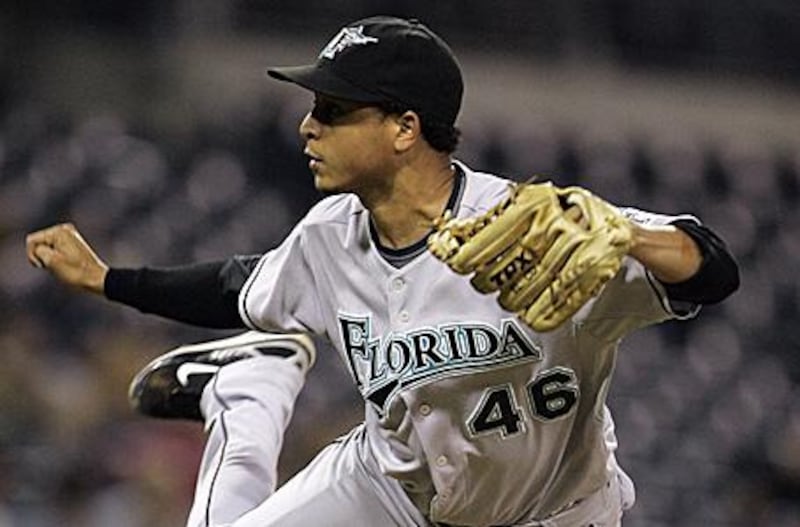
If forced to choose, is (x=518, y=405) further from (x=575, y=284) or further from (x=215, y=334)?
(x=215, y=334)

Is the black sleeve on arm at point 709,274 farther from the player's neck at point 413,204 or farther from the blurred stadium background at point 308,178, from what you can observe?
the blurred stadium background at point 308,178

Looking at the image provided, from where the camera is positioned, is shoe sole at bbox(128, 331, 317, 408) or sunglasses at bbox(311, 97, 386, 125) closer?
sunglasses at bbox(311, 97, 386, 125)

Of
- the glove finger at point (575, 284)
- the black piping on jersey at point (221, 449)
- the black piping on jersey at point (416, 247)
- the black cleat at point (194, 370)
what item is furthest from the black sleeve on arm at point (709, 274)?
the black cleat at point (194, 370)

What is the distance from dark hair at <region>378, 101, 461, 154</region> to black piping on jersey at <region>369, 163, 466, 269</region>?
1.6 inches

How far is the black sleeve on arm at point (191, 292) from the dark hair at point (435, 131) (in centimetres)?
39

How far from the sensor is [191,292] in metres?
2.56

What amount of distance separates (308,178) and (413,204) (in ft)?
13.7

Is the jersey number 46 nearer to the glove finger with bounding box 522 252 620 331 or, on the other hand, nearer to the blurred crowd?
the glove finger with bounding box 522 252 620 331

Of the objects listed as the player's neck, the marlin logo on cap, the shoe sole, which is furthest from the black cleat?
the marlin logo on cap

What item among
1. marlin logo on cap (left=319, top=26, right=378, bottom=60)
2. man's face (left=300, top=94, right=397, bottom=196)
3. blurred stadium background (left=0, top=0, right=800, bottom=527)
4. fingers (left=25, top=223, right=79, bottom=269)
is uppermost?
marlin logo on cap (left=319, top=26, right=378, bottom=60)

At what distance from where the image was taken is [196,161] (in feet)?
21.0

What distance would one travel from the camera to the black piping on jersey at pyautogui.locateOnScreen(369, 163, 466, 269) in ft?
7.49

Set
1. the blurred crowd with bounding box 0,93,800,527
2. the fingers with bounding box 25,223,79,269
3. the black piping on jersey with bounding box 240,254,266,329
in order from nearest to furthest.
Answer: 1. the black piping on jersey with bounding box 240,254,266,329
2. the fingers with bounding box 25,223,79,269
3. the blurred crowd with bounding box 0,93,800,527

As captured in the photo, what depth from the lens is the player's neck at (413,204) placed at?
2289 millimetres
